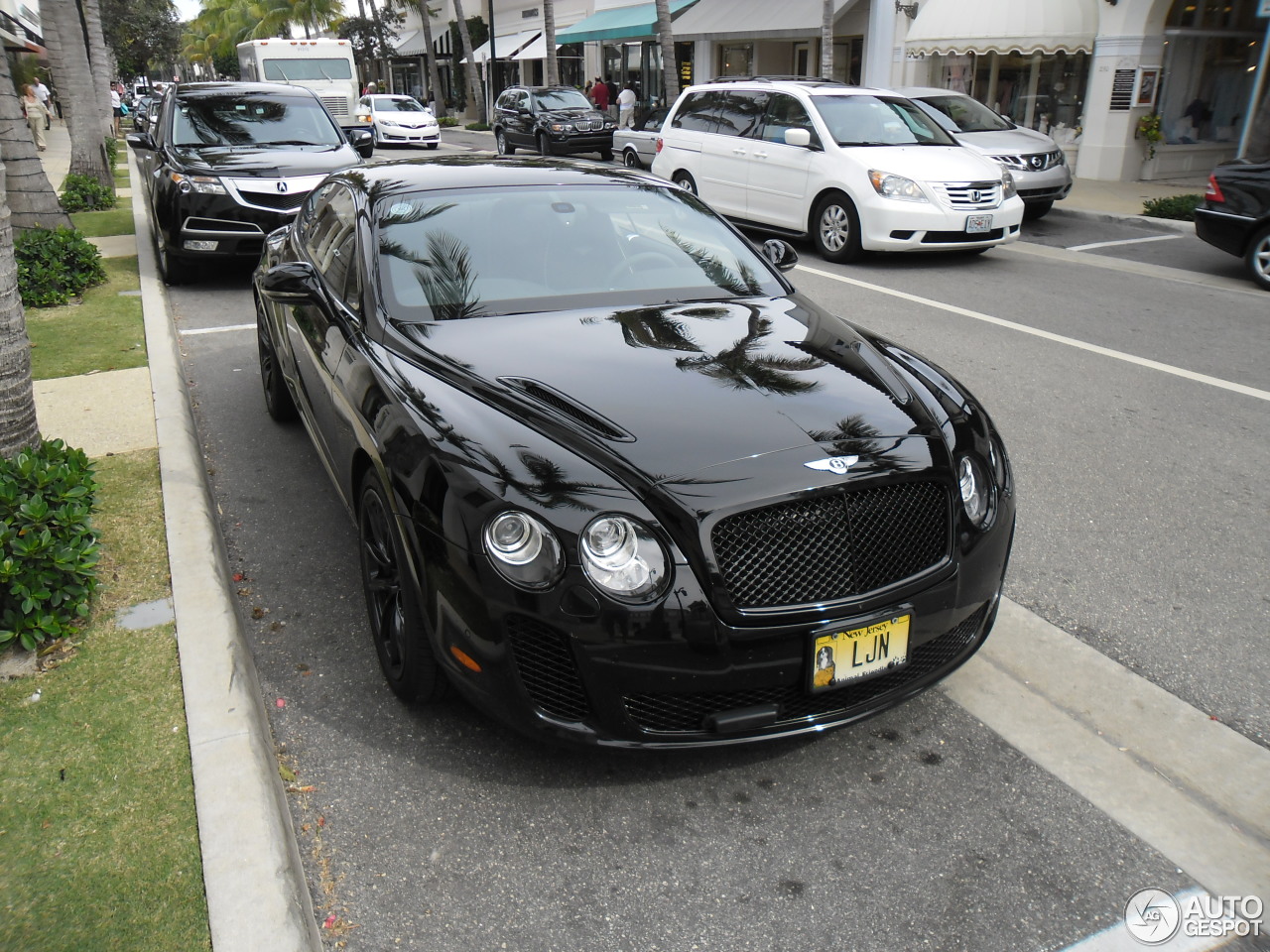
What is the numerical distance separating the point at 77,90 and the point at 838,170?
11416 millimetres

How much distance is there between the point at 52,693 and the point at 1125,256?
11.8 m

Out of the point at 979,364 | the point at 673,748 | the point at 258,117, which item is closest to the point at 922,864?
the point at 673,748

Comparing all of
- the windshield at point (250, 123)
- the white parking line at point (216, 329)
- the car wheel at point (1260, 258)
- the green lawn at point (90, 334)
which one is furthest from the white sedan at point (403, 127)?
the car wheel at point (1260, 258)

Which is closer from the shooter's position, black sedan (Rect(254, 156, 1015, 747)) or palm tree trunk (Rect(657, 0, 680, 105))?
black sedan (Rect(254, 156, 1015, 747))

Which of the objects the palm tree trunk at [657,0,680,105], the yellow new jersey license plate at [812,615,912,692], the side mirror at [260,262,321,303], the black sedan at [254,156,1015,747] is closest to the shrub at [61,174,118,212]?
the side mirror at [260,262,321,303]

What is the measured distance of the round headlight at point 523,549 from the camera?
2693 millimetres

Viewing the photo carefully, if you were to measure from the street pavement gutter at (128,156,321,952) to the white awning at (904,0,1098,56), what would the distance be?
1769 cm

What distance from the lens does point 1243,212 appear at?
9969 mm

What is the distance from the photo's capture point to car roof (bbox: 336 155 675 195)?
14.9 feet

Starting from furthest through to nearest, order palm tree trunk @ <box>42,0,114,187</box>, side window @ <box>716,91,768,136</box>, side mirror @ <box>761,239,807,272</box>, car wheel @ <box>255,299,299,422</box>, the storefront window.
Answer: the storefront window, palm tree trunk @ <box>42,0,114,187</box>, side window @ <box>716,91,768,136</box>, car wheel @ <box>255,299,299,422</box>, side mirror @ <box>761,239,807,272</box>

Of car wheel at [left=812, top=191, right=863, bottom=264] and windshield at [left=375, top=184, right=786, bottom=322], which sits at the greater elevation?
windshield at [left=375, top=184, right=786, bottom=322]

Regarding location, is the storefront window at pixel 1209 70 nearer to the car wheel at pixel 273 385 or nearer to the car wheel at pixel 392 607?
the car wheel at pixel 273 385

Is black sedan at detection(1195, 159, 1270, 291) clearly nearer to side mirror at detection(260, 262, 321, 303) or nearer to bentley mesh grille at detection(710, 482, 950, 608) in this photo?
bentley mesh grille at detection(710, 482, 950, 608)

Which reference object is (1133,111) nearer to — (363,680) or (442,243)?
(442,243)
